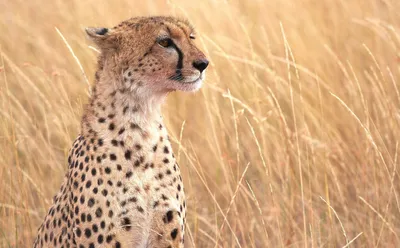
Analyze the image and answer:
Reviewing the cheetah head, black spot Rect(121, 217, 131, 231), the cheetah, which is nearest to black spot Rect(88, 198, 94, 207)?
the cheetah

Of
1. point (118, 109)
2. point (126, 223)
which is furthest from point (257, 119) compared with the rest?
point (126, 223)

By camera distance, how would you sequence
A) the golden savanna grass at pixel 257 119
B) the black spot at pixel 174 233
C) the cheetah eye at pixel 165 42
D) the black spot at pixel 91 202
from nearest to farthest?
the black spot at pixel 91 202 < the black spot at pixel 174 233 < the cheetah eye at pixel 165 42 < the golden savanna grass at pixel 257 119

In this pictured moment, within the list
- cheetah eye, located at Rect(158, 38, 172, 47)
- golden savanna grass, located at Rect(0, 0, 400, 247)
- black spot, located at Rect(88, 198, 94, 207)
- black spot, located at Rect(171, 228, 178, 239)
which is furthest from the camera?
golden savanna grass, located at Rect(0, 0, 400, 247)

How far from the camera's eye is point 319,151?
169 inches

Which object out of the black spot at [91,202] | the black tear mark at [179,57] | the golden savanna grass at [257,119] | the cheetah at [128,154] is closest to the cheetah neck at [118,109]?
the cheetah at [128,154]

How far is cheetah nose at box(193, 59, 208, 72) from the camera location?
3.24 meters

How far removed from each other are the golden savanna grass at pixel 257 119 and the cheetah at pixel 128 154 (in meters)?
0.25

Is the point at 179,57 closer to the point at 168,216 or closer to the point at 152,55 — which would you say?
the point at 152,55

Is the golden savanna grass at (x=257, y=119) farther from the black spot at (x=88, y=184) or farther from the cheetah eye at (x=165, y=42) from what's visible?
the black spot at (x=88, y=184)

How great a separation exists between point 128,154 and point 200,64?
416mm

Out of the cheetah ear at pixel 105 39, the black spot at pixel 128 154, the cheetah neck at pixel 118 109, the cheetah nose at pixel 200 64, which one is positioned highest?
the cheetah ear at pixel 105 39

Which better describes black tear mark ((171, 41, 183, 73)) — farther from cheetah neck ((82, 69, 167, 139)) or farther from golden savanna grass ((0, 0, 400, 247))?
golden savanna grass ((0, 0, 400, 247))

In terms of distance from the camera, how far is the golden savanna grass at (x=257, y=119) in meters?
3.85

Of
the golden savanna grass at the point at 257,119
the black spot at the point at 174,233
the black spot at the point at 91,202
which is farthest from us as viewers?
the golden savanna grass at the point at 257,119
